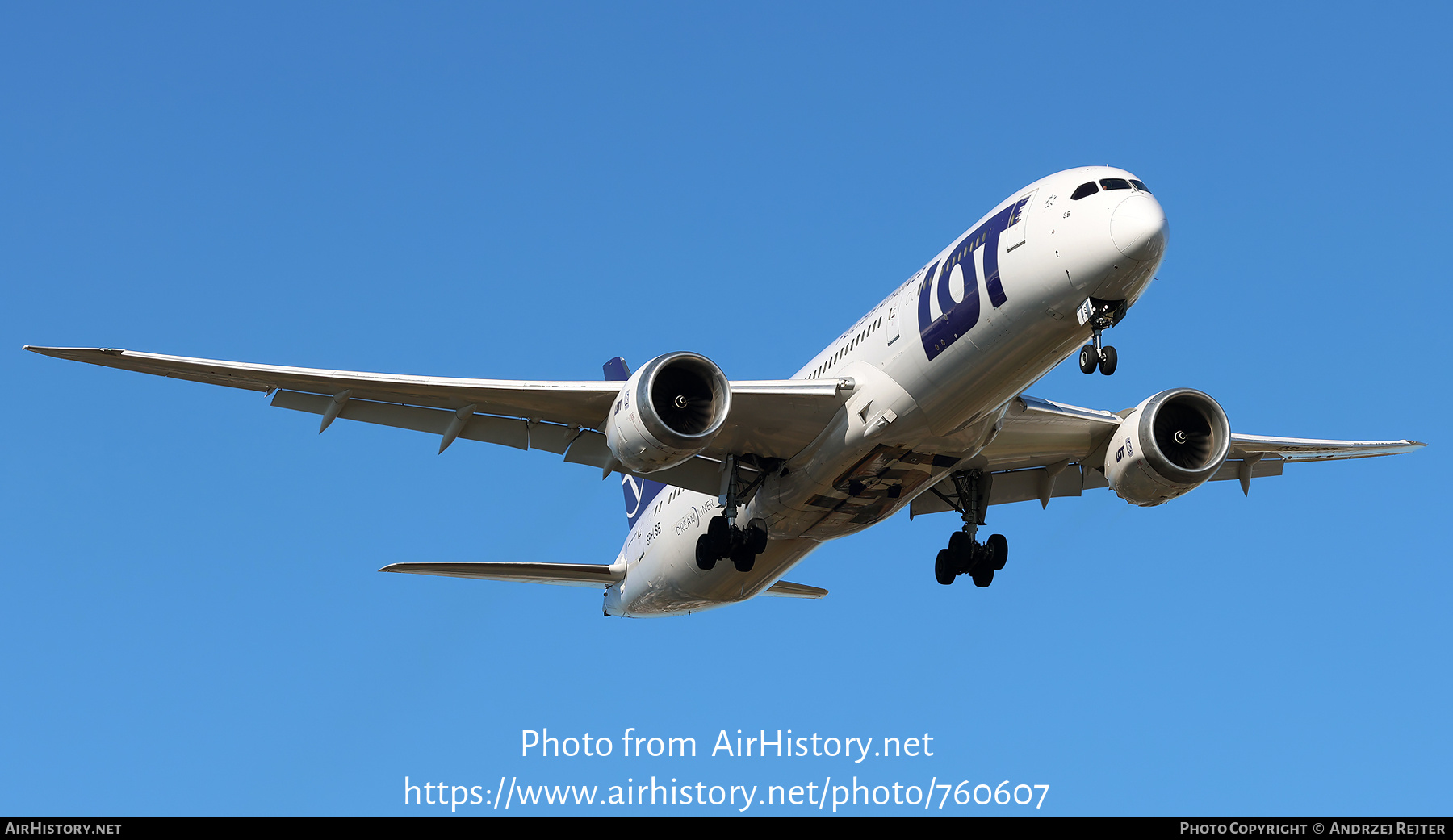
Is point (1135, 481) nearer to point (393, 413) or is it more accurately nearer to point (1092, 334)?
point (1092, 334)

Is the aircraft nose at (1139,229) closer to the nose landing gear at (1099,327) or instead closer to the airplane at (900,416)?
the airplane at (900,416)

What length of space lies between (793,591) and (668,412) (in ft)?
39.7

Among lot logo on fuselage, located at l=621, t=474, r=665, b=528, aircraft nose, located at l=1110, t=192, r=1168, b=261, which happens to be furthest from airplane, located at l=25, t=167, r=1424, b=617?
lot logo on fuselage, located at l=621, t=474, r=665, b=528

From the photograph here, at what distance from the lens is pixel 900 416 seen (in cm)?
2209

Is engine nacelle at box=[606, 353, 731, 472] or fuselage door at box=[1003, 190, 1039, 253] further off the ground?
fuselage door at box=[1003, 190, 1039, 253]

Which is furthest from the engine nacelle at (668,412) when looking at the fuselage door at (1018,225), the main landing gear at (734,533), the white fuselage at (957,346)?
the fuselage door at (1018,225)

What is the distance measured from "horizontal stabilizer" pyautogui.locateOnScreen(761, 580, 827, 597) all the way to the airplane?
429 centimetres

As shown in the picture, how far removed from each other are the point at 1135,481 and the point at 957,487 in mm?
3383

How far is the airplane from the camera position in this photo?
2022cm

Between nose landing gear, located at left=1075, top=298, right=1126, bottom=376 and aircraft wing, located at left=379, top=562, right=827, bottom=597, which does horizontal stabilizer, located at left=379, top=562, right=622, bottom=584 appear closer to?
aircraft wing, located at left=379, top=562, right=827, bottom=597
